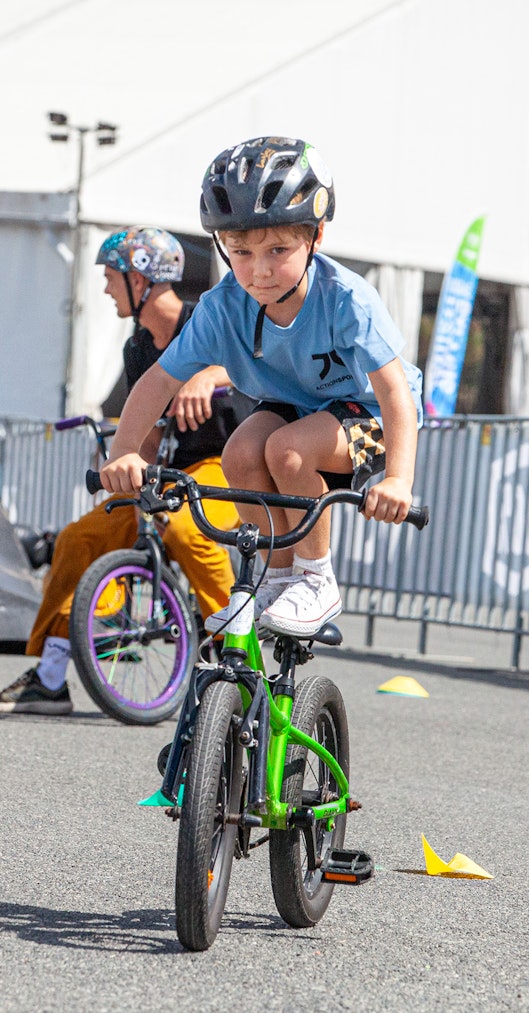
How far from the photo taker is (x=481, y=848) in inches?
176

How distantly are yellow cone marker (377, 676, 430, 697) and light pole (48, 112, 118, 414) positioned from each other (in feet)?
37.7

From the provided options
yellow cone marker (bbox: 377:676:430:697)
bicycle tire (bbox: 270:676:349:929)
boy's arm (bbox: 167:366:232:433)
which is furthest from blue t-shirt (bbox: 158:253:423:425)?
yellow cone marker (bbox: 377:676:430:697)

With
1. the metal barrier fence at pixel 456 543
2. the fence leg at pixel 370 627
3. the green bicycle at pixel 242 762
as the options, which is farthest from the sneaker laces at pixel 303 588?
the fence leg at pixel 370 627

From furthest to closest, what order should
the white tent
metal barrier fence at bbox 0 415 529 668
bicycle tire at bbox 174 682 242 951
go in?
the white tent
metal barrier fence at bbox 0 415 529 668
bicycle tire at bbox 174 682 242 951

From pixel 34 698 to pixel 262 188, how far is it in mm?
3713

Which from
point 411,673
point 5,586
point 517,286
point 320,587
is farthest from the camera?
point 517,286

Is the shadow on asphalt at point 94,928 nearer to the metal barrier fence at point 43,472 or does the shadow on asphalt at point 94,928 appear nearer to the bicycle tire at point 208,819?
the bicycle tire at point 208,819

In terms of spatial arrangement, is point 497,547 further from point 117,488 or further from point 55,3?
point 55,3

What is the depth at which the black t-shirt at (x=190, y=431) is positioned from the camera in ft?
21.3

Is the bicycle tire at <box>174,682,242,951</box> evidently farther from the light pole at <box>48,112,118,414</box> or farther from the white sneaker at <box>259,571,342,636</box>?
the light pole at <box>48,112,118,414</box>

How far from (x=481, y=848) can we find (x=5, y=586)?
400 cm

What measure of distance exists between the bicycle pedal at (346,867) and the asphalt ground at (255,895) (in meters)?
0.12

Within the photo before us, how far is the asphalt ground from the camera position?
2963mm

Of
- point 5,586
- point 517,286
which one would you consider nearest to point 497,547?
point 5,586
